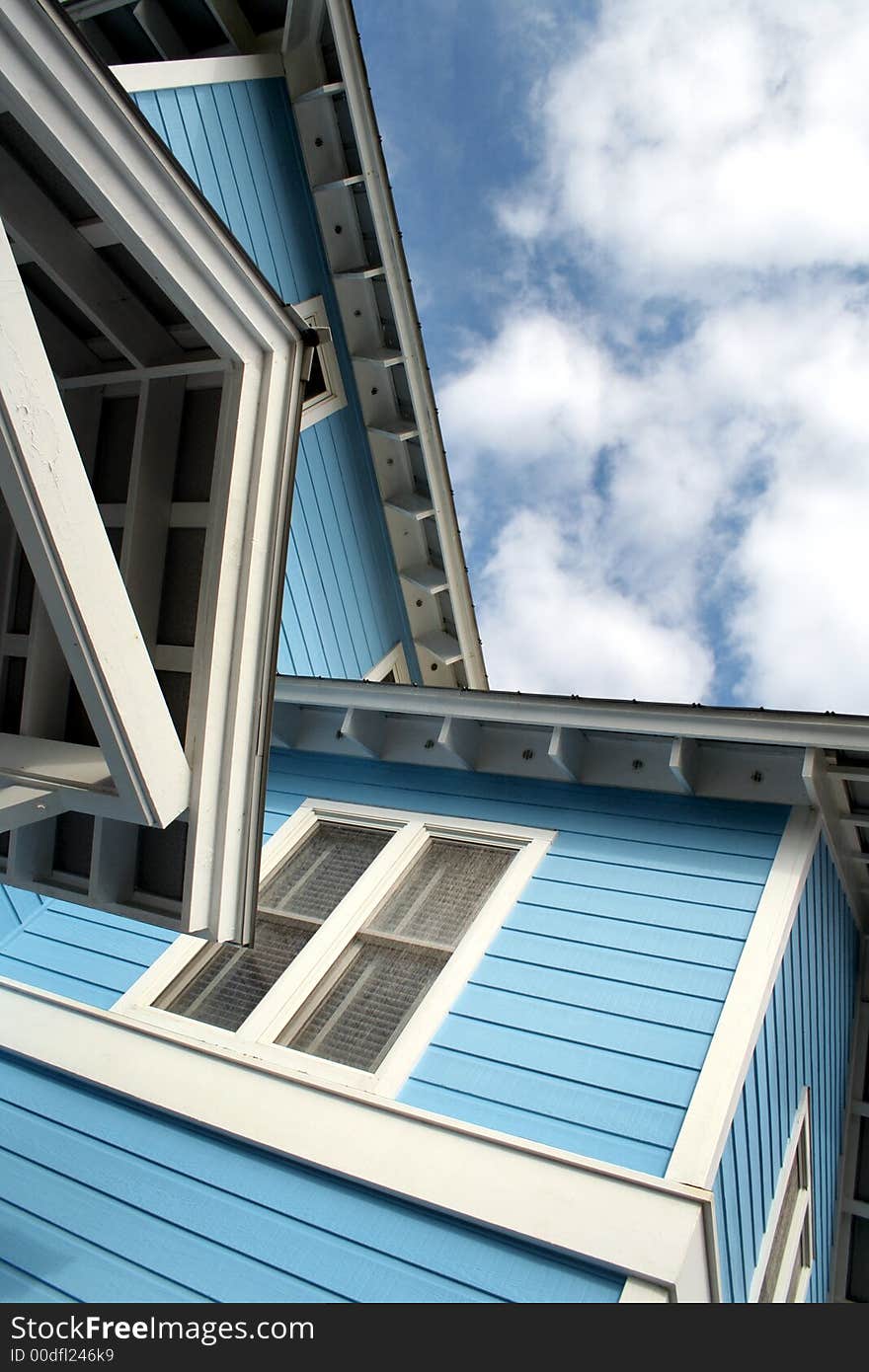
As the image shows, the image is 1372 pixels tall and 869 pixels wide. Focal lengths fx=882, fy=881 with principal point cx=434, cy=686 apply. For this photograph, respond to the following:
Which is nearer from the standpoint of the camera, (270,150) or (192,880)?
(192,880)

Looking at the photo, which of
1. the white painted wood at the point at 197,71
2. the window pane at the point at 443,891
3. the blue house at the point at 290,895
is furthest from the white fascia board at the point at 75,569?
the white painted wood at the point at 197,71

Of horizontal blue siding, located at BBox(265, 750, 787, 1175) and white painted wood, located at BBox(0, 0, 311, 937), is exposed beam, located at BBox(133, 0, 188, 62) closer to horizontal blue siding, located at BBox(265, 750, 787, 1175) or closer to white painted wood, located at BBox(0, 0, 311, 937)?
white painted wood, located at BBox(0, 0, 311, 937)

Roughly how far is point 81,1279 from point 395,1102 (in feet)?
4.94

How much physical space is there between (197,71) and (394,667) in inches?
242

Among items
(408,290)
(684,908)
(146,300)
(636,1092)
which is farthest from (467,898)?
(408,290)

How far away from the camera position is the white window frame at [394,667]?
10.2 m

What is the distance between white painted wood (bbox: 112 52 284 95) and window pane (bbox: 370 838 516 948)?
5.78 m

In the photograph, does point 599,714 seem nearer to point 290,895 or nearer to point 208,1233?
point 290,895

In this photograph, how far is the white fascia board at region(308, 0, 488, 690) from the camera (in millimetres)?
7969

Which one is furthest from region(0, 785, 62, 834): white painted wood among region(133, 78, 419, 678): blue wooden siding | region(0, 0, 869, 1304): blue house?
region(133, 78, 419, 678): blue wooden siding

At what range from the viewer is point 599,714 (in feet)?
18.9

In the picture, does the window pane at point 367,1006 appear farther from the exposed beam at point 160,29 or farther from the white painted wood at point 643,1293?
the exposed beam at point 160,29

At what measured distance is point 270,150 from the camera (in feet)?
26.9

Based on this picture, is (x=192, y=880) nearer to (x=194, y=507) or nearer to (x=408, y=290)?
(x=194, y=507)
